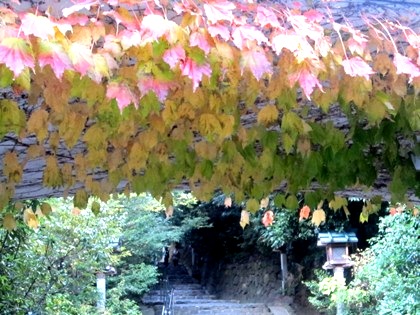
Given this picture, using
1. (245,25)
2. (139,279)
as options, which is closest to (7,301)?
(245,25)

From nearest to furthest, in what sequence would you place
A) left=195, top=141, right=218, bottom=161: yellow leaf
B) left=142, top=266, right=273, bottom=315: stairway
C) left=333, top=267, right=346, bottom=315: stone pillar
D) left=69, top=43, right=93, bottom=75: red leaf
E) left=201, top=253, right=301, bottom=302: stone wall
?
left=69, top=43, right=93, bottom=75: red leaf < left=195, top=141, right=218, bottom=161: yellow leaf < left=333, top=267, right=346, bottom=315: stone pillar < left=142, top=266, right=273, bottom=315: stairway < left=201, top=253, right=301, bottom=302: stone wall

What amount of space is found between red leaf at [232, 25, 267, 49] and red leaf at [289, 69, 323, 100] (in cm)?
11

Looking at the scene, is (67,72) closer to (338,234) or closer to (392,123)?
(392,123)

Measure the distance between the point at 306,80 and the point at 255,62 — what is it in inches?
5.0

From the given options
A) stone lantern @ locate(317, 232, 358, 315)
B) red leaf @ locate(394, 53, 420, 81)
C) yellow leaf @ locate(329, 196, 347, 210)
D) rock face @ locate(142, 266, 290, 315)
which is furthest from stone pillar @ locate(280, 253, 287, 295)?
red leaf @ locate(394, 53, 420, 81)

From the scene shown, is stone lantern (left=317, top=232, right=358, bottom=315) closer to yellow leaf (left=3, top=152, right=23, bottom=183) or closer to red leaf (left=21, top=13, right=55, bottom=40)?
yellow leaf (left=3, top=152, right=23, bottom=183)

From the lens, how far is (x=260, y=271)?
13.7 meters

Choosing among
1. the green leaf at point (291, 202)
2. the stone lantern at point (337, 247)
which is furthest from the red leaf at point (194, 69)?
the stone lantern at point (337, 247)

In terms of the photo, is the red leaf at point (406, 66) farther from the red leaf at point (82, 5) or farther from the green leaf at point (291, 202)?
the green leaf at point (291, 202)

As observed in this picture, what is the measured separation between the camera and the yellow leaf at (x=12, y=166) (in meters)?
2.33

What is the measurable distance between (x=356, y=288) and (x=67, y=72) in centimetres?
717

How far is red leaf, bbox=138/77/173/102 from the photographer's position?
1427 mm

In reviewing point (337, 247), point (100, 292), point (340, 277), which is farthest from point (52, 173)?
point (340, 277)

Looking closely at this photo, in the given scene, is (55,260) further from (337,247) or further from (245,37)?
(245,37)
